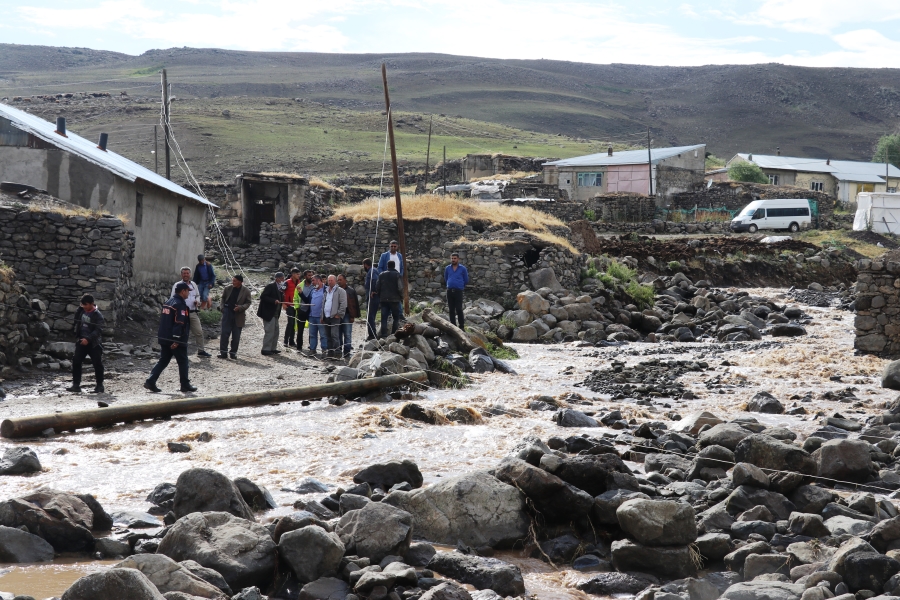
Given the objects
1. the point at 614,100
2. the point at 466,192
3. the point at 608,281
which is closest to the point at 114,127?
the point at 466,192

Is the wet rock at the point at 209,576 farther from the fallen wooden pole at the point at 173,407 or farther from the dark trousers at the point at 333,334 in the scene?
the dark trousers at the point at 333,334

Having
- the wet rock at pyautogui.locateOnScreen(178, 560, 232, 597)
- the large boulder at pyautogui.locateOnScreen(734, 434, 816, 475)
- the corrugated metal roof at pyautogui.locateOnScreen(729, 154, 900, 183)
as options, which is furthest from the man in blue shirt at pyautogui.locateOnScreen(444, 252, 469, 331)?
the corrugated metal roof at pyautogui.locateOnScreen(729, 154, 900, 183)

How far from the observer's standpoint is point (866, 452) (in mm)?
8602

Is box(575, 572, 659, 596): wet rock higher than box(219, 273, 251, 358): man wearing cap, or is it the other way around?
box(219, 273, 251, 358): man wearing cap

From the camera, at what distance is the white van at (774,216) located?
4244cm

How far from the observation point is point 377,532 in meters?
6.41

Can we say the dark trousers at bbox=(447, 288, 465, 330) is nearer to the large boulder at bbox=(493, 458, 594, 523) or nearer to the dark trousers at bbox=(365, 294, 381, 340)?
Answer: the dark trousers at bbox=(365, 294, 381, 340)

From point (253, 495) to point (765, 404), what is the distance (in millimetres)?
7996

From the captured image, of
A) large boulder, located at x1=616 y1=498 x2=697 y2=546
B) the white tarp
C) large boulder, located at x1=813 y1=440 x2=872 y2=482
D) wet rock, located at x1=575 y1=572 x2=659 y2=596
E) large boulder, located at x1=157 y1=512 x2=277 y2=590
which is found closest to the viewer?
large boulder, located at x1=157 y1=512 x2=277 y2=590

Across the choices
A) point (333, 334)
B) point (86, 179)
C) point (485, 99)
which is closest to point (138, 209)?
point (86, 179)

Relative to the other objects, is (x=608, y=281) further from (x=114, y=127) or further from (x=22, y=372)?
(x=114, y=127)

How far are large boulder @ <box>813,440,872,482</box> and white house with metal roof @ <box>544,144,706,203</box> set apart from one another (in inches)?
1732

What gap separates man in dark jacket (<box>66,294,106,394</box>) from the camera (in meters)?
12.4

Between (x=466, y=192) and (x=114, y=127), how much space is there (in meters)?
39.2
